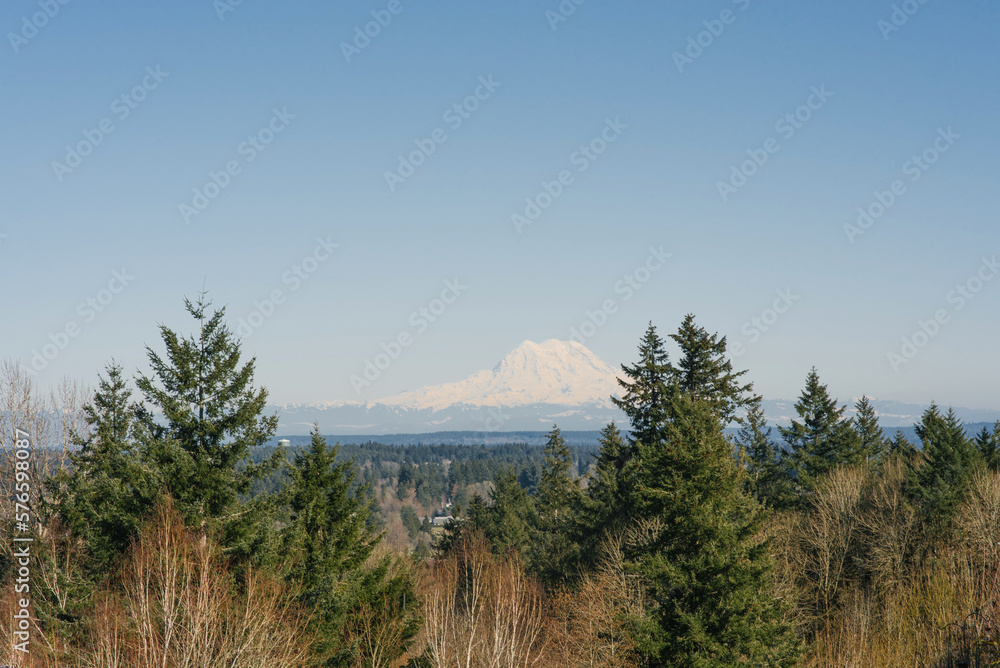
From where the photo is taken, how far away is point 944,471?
1857 inches

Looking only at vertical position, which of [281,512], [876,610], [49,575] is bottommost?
[876,610]

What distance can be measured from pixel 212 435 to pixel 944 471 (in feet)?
152

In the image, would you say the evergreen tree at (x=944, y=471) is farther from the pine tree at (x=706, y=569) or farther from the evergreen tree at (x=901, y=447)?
the pine tree at (x=706, y=569)

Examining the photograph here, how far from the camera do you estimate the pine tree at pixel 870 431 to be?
65750 millimetres

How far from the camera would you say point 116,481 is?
75.9ft

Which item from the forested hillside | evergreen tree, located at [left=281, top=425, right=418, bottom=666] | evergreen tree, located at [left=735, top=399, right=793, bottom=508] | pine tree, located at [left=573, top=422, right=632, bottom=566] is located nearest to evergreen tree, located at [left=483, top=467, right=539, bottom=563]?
pine tree, located at [left=573, top=422, right=632, bottom=566]

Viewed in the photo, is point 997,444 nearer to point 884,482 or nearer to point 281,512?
point 884,482

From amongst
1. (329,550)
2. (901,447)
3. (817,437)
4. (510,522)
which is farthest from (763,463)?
(329,550)

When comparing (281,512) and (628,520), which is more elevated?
(281,512)

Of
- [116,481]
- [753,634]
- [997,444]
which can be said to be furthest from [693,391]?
[997,444]

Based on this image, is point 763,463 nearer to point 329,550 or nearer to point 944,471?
point 944,471

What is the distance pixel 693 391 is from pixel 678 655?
840 inches

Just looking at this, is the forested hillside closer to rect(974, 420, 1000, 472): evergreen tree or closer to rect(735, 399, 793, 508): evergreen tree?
rect(735, 399, 793, 508): evergreen tree

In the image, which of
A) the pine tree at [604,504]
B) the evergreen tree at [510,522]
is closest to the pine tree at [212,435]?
the pine tree at [604,504]
